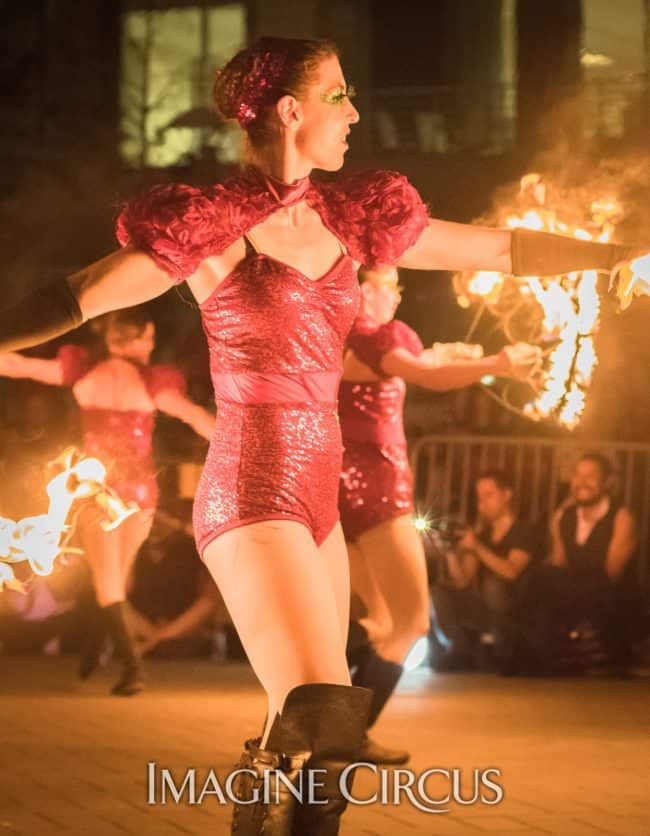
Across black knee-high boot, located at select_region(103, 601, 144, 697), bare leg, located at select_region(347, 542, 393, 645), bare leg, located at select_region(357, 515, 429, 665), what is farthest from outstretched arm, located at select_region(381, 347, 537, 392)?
black knee-high boot, located at select_region(103, 601, 144, 697)

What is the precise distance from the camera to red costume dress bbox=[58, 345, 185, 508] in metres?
9.34

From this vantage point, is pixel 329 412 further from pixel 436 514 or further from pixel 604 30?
pixel 604 30

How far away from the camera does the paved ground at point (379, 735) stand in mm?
5797

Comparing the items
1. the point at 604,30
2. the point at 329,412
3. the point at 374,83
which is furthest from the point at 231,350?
the point at 374,83

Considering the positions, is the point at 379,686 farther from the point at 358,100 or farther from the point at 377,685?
the point at 358,100

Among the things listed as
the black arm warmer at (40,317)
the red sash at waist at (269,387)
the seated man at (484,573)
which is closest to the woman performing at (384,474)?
the red sash at waist at (269,387)

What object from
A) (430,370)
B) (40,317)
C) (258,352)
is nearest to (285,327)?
(258,352)

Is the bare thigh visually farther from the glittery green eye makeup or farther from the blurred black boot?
the blurred black boot

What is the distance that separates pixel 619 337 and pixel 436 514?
7.75 ft

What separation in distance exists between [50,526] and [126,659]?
198 inches

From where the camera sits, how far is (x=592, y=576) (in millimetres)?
10930

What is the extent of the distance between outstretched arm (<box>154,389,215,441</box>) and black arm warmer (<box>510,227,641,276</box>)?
3.76 m

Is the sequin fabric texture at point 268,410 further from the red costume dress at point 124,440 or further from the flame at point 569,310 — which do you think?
the red costume dress at point 124,440

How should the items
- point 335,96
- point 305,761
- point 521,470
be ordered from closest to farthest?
point 305,761 → point 335,96 → point 521,470
